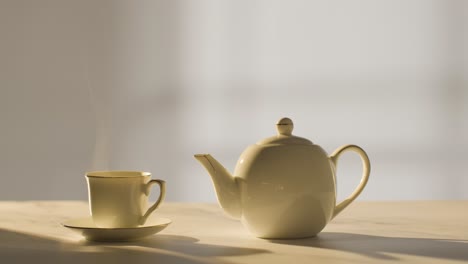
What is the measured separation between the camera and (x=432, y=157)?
329 cm

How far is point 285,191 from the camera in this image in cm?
91

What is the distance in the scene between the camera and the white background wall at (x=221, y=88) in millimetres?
3258

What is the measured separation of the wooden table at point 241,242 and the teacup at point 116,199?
40 mm

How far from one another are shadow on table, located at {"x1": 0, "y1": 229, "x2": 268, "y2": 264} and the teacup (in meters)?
0.04

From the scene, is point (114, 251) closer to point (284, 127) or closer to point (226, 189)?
point (226, 189)

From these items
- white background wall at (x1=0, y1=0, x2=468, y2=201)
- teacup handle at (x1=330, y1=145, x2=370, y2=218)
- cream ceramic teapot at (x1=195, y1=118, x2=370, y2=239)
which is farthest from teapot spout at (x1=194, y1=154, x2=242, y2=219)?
white background wall at (x1=0, y1=0, x2=468, y2=201)

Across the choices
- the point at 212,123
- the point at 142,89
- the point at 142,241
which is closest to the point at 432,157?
the point at 212,123

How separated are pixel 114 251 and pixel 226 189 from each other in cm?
18

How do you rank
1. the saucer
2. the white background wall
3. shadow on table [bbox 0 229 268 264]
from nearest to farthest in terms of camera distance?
shadow on table [bbox 0 229 268 264] < the saucer < the white background wall

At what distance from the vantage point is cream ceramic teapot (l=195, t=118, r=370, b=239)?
916 mm

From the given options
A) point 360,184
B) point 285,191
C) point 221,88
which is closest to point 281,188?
point 285,191

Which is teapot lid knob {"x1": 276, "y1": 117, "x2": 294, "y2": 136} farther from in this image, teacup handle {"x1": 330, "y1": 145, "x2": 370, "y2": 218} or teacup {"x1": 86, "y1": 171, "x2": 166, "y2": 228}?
teacup {"x1": 86, "y1": 171, "x2": 166, "y2": 228}

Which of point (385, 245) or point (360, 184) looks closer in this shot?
point (385, 245)

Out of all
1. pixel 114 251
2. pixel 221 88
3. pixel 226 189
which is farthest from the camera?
pixel 221 88
